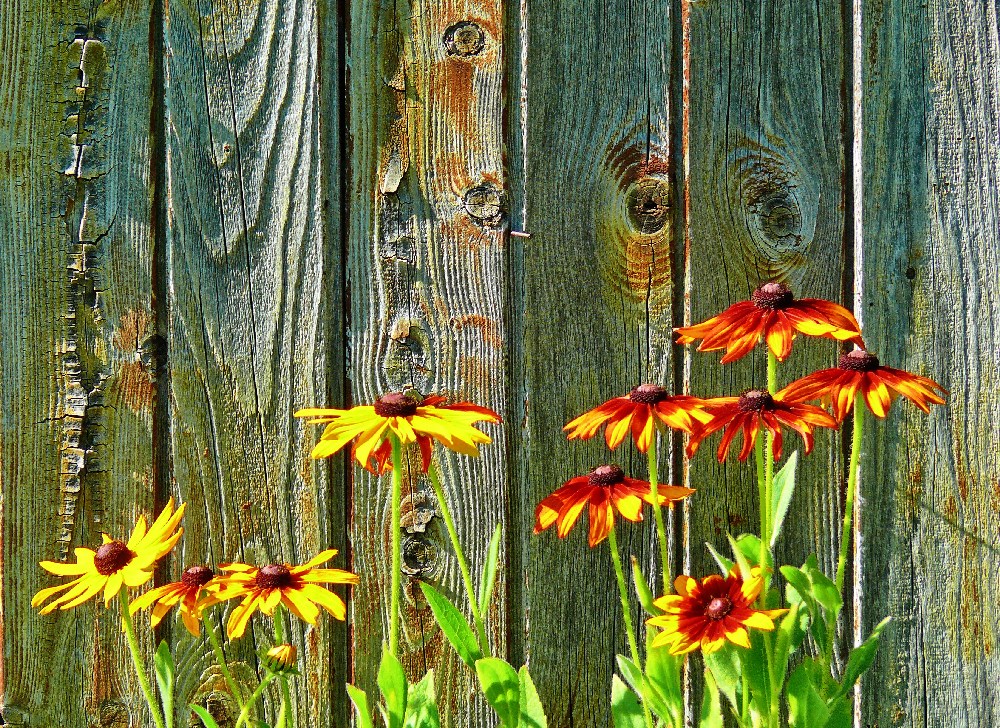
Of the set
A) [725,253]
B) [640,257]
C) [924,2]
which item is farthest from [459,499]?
[924,2]

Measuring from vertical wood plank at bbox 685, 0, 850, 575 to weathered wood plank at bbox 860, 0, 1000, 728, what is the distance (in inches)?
3.5

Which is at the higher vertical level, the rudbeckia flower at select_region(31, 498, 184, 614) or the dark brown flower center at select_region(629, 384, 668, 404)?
the dark brown flower center at select_region(629, 384, 668, 404)

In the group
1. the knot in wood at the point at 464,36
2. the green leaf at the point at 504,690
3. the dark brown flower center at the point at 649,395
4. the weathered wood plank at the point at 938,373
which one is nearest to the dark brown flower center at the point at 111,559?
the green leaf at the point at 504,690

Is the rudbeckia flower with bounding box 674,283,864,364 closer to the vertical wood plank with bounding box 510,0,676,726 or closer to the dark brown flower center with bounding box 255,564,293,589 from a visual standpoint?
the vertical wood plank with bounding box 510,0,676,726

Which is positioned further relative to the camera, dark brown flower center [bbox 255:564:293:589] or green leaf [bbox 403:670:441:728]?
green leaf [bbox 403:670:441:728]

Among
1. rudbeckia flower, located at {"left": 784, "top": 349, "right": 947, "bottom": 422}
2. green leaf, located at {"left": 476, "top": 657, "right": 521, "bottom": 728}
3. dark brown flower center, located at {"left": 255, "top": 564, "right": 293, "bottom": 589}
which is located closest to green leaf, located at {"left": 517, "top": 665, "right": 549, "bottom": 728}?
green leaf, located at {"left": 476, "top": 657, "right": 521, "bottom": 728}

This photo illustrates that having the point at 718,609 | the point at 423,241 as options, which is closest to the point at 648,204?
the point at 423,241

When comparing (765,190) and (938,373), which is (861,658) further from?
(765,190)

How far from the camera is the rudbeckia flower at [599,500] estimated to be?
139cm

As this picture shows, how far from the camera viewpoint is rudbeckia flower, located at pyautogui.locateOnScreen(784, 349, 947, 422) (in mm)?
1348

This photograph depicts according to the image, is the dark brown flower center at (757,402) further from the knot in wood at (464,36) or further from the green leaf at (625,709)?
the knot in wood at (464,36)

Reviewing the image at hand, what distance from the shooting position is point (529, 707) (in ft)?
5.01

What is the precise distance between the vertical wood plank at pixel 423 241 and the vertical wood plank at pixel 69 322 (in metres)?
0.39

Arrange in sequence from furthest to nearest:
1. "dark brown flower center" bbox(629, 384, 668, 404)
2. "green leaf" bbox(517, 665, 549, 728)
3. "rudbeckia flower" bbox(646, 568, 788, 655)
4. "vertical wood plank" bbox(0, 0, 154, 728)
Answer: "vertical wood plank" bbox(0, 0, 154, 728), "green leaf" bbox(517, 665, 549, 728), "dark brown flower center" bbox(629, 384, 668, 404), "rudbeckia flower" bbox(646, 568, 788, 655)
